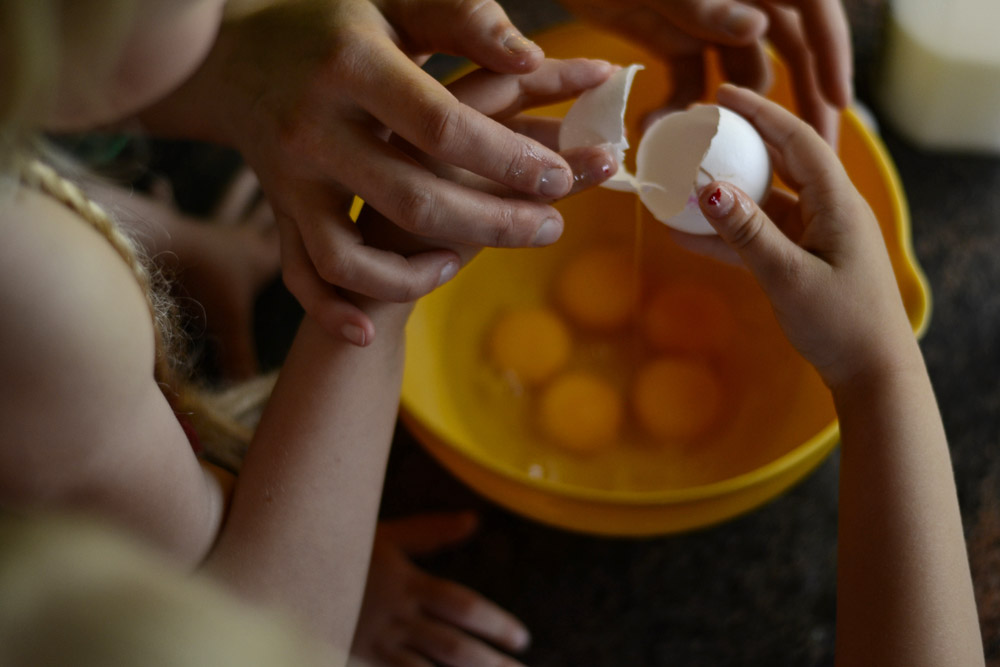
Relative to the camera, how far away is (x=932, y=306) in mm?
1090

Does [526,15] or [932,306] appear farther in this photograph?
[526,15]

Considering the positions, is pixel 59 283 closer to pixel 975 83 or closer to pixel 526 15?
pixel 526 15

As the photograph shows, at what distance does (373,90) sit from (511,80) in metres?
0.14

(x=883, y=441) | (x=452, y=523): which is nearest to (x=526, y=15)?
(x=452, y=523)

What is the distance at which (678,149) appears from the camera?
79 centimetres

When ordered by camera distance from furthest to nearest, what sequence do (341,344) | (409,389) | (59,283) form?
(409,389), (341,344), (59,283)

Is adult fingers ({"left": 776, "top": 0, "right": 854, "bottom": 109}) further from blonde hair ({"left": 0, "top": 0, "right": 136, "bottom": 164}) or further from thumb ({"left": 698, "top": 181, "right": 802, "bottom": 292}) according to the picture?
blonde hair ({"left": 0, "top": 0, "right": 136, "bottom": 164})

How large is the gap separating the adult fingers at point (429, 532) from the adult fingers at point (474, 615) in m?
0.05

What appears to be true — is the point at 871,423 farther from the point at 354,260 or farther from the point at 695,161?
the point at 354,260

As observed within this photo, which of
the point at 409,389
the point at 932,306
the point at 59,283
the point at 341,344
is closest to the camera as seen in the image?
the point at 59,283

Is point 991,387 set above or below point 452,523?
above

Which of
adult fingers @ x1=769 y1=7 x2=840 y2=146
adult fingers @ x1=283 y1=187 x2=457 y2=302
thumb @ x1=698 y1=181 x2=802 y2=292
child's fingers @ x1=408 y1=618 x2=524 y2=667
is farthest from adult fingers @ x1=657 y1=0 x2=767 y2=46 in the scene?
child's fingers @ x1=408 y1=618 x2=524 y2=667

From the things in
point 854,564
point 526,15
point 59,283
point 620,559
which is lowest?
point 620,559

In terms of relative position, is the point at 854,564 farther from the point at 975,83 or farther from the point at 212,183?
the point at 212,183
